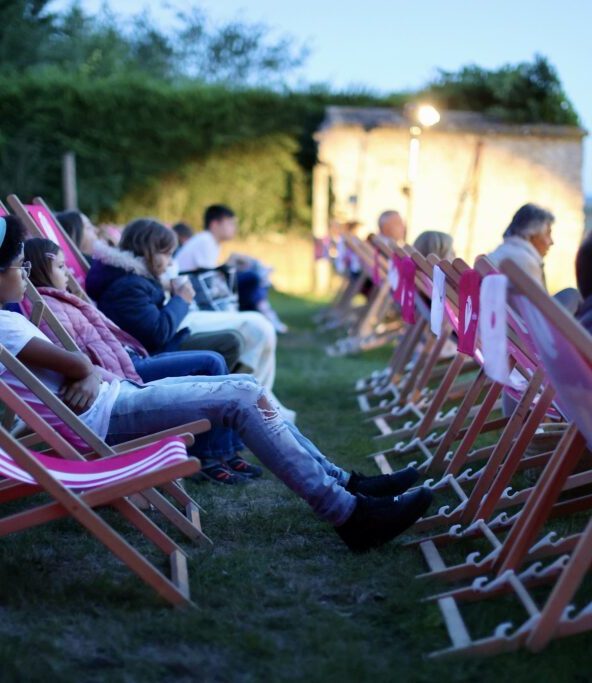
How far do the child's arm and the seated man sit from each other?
4.36 m

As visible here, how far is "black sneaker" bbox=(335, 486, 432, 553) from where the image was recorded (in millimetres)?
3033

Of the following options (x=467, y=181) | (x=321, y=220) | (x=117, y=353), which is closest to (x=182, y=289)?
(x=117, y=353)

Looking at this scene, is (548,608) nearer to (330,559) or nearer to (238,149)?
(330,559)

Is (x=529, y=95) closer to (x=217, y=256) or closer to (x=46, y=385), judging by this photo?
(x=217, y=256)

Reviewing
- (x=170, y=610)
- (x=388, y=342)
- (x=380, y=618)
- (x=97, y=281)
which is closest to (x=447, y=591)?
(x=380, y=618)

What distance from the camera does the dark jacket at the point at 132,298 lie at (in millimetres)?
4340

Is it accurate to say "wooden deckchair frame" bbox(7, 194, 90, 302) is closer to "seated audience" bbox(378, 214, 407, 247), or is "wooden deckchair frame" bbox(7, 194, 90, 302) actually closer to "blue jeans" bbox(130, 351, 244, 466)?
"blue jeans" bbox(130, 351, 244, 466)

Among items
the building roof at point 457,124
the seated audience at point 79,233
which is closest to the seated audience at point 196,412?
the seated audience at point 79,233

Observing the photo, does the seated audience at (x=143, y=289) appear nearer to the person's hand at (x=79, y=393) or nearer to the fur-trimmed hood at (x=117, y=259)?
the fur-trimmed hood at (x=117, y=259)

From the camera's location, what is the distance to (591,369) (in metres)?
2.32

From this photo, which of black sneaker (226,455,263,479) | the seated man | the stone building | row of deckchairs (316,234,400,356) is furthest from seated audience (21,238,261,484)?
the stone building

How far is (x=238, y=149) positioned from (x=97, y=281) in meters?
13.4

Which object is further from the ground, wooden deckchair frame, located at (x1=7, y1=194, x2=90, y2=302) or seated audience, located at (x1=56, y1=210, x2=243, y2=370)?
wooden deckchair frame, located at (x1=7, y1=194, x2=90, y2=302)

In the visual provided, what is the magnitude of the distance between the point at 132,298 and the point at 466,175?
1253 centimetres
